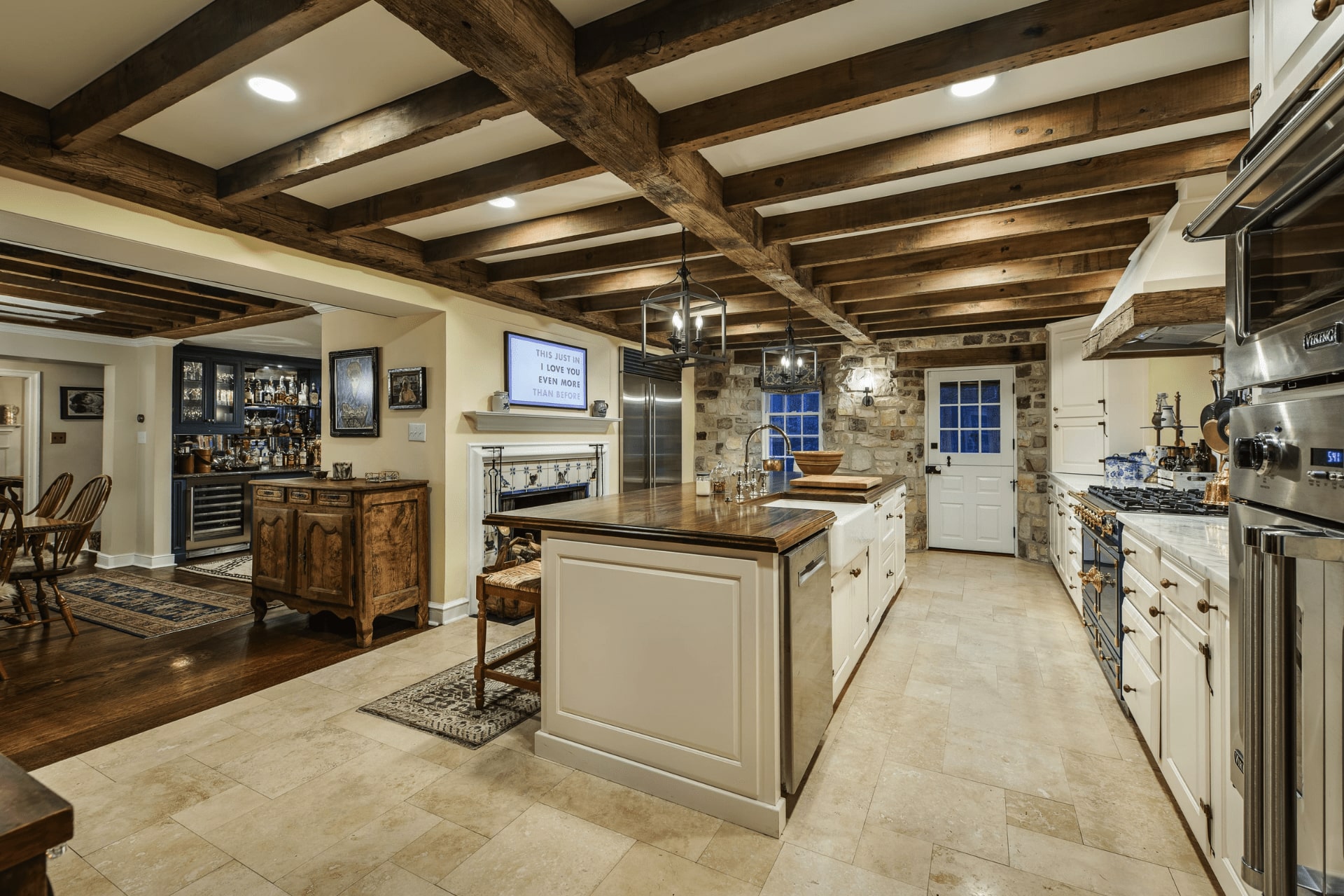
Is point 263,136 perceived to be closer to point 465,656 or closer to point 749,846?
point 465,656

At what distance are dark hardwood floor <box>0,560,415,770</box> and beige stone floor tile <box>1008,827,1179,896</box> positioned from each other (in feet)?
10.8

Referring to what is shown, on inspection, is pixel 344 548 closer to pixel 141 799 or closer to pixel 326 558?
pixel 326 558

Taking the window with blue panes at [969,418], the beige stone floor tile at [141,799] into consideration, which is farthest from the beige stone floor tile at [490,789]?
the window with blue panes at [969,418]

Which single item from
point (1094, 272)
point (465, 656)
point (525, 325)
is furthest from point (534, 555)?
point (1094, 272)

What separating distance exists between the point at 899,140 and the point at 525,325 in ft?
10.4

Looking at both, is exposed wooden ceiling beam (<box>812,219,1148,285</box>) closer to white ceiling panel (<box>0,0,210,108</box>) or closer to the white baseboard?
the white baseboard

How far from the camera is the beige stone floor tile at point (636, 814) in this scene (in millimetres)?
1792

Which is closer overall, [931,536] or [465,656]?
[465,656]

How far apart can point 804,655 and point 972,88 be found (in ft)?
6.70

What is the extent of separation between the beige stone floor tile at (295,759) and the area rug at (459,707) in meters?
0.21

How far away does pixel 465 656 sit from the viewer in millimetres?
3297

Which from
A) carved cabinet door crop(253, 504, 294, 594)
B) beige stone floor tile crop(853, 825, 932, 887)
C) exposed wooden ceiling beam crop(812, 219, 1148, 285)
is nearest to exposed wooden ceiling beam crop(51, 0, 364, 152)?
carved cabinet door crop(253, 504, 294, 594)

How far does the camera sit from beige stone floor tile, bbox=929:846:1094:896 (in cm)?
158

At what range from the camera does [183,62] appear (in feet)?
5.63
